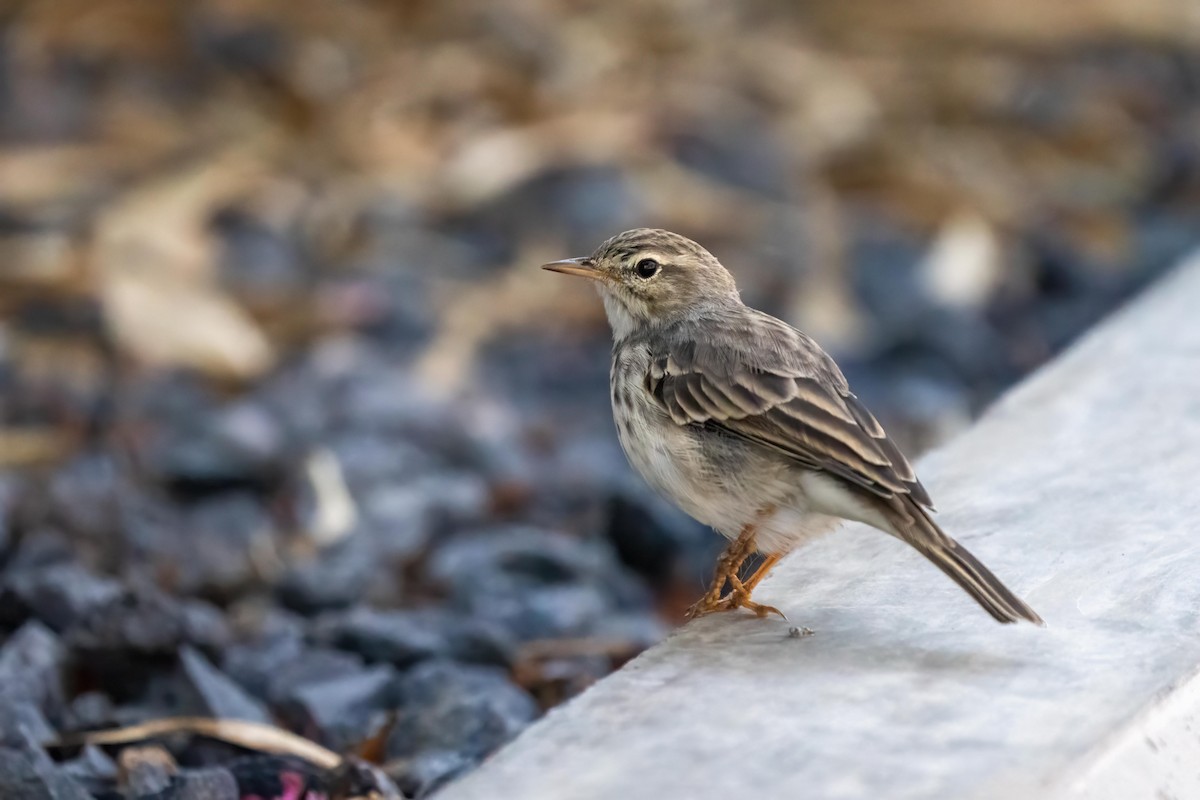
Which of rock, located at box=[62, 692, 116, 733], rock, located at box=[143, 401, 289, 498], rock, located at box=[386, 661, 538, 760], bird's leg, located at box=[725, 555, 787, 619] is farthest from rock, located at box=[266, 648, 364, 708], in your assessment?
rock, located at box=[143, 401, 289, 498]

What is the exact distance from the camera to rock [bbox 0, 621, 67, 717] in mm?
4535

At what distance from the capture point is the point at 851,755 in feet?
10.4

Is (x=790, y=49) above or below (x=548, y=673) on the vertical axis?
above

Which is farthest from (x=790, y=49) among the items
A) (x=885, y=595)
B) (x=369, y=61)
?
(x=885, y=595)

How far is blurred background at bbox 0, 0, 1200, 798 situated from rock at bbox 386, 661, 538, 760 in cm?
1

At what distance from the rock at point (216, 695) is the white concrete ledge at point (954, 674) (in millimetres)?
1367

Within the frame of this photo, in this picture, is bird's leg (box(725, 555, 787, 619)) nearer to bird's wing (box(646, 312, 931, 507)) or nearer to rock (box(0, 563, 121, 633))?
bird's wing (box(646, 312, 931, 507))

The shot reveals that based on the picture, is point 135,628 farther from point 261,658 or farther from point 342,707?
point 342,707

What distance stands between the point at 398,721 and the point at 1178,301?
3062 mm

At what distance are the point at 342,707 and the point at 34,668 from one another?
2.62 ft

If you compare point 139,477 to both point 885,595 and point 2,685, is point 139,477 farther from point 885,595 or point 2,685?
point 885,595

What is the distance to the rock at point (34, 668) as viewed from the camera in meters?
4.54

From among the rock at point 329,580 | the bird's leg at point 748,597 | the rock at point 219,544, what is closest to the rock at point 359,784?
the bird's leg at point 748,597

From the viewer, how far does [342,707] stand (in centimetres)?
481
